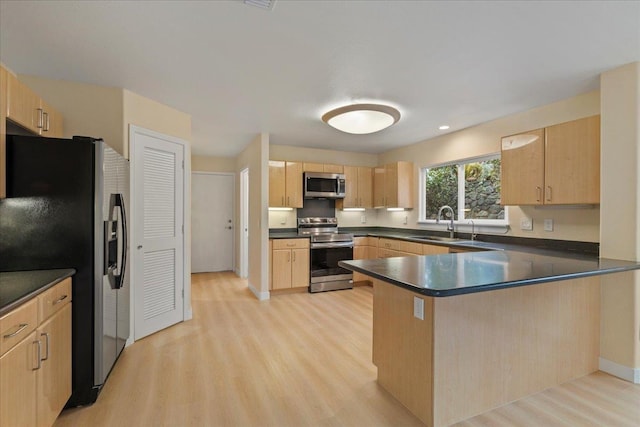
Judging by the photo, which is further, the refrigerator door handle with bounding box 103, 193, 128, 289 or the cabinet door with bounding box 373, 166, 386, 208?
the cabinet door with bounding box 373, 166, 386, 208

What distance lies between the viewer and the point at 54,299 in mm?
1711

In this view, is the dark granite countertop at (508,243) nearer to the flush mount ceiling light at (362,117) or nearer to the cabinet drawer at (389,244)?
the cabinet drawer at (389,244)

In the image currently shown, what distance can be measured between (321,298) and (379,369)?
229 cm

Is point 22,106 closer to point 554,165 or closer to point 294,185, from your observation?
point 294,185

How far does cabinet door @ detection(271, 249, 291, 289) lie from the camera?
15.0ft

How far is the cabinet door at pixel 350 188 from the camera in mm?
5438

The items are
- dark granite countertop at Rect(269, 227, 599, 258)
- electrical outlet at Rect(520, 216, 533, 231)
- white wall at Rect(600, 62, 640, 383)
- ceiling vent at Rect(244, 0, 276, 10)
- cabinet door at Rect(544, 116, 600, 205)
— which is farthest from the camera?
electrical outlet at Rect(520, 216, 533, 231)

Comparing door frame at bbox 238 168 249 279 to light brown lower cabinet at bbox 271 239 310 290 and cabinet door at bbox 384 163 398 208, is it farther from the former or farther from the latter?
Answer: cabinet door at bbox 384 163 398 208

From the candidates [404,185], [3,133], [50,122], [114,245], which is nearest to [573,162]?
[404,185]

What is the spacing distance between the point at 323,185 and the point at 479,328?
11.7ft

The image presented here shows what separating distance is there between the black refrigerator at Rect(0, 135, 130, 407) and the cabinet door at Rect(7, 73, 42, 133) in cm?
17

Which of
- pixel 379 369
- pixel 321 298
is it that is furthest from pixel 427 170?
pixel 379 369

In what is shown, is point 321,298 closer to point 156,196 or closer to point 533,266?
point 156,196

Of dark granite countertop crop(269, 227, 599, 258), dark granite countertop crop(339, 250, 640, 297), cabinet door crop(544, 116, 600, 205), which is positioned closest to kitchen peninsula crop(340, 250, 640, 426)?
dark granite countertop crop(339, 250, 640, 297)
